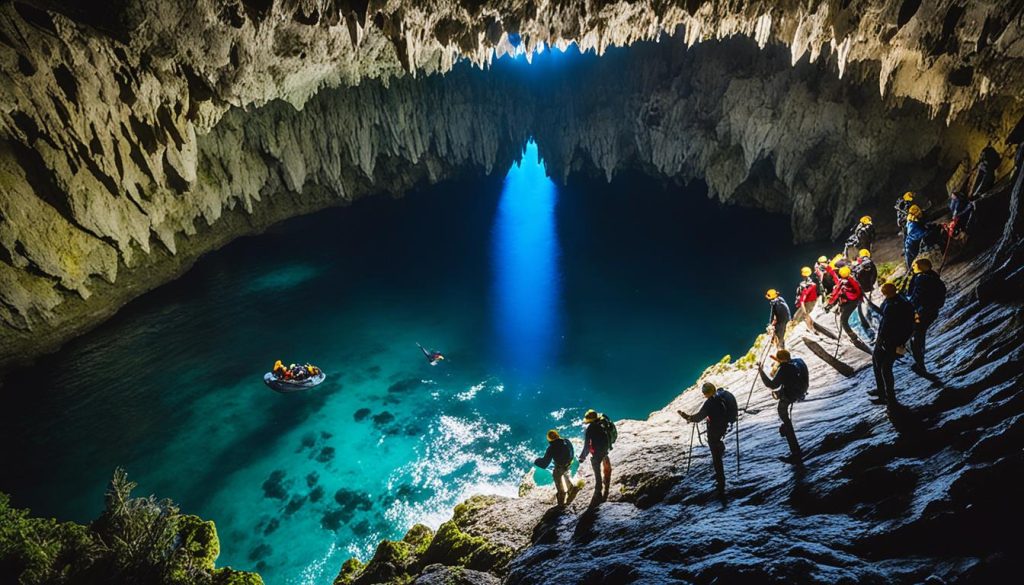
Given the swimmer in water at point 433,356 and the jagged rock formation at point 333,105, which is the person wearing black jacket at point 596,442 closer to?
the jagged rock formation at point 333,105

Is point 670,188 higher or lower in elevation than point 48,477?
higher

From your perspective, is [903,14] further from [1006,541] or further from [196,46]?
[196,46]

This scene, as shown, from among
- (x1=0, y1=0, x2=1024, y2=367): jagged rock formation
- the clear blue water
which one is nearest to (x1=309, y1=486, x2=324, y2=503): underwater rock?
the clear blue water

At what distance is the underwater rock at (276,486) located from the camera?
42.0 feet

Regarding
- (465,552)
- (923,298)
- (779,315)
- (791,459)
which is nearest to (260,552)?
(465,552)

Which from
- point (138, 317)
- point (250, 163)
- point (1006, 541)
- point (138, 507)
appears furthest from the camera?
point (250, 163)

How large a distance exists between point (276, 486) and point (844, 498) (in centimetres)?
1341

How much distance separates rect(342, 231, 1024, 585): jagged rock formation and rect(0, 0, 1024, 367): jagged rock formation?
819 cm

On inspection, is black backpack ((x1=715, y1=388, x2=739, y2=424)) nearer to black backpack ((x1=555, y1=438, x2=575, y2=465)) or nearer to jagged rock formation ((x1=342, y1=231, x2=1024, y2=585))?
jagged rock formation ((x1=342, y1=231, x2=1024, y2=585))

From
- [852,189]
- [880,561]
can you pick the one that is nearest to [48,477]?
[880,561]

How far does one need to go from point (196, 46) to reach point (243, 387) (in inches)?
436

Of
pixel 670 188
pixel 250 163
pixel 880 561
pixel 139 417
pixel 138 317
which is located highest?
pixel 670 188

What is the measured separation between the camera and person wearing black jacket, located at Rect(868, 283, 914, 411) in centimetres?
529

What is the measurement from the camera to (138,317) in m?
20.6
